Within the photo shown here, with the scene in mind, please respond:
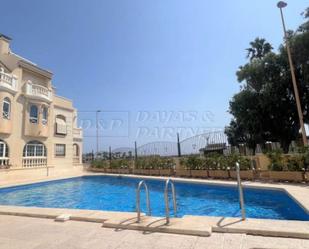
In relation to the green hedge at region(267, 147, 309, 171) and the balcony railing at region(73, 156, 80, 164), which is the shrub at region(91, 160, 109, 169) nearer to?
the balcony railing at region(73, 156, 80, 164)

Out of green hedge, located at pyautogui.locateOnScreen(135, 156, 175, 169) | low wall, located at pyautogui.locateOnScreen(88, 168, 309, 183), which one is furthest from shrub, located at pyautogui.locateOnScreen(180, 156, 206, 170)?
green hedge, located at pyautogui.locateOnScreen(135, 156, 175, 169)

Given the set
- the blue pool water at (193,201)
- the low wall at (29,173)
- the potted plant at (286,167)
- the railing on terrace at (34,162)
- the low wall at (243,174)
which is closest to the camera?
the blue pool water at (193,201)

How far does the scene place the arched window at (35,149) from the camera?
2034cm

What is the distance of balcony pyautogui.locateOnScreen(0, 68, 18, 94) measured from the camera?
58.5ft

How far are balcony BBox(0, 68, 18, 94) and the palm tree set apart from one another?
26510mm

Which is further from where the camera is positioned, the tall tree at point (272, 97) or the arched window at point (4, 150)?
the tall tree at point (272, 97)

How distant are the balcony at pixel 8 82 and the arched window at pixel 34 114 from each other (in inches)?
94.4

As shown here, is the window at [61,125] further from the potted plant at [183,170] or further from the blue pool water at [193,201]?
the potted plant at [183,170]

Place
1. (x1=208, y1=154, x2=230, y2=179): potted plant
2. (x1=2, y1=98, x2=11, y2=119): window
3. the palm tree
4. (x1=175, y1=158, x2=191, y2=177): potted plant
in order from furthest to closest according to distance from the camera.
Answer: the palm tree → (x1=2, y1=98, x2=11, y2=119): window → (x1=175, y1=158, x2=191, y2=177): potted plant → (x1=208, y1=154, x2=230, y2=179): potted plant

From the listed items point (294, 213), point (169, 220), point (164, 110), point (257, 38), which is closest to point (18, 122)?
point (164, 110)

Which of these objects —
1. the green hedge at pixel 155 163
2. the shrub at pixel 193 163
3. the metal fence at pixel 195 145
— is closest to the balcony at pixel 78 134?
the metal fence at pixel 195 145

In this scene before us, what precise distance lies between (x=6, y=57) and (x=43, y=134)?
7.92 metres

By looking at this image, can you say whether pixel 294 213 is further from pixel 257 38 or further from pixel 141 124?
pixel 257 38

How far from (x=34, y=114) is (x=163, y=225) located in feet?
68.3
